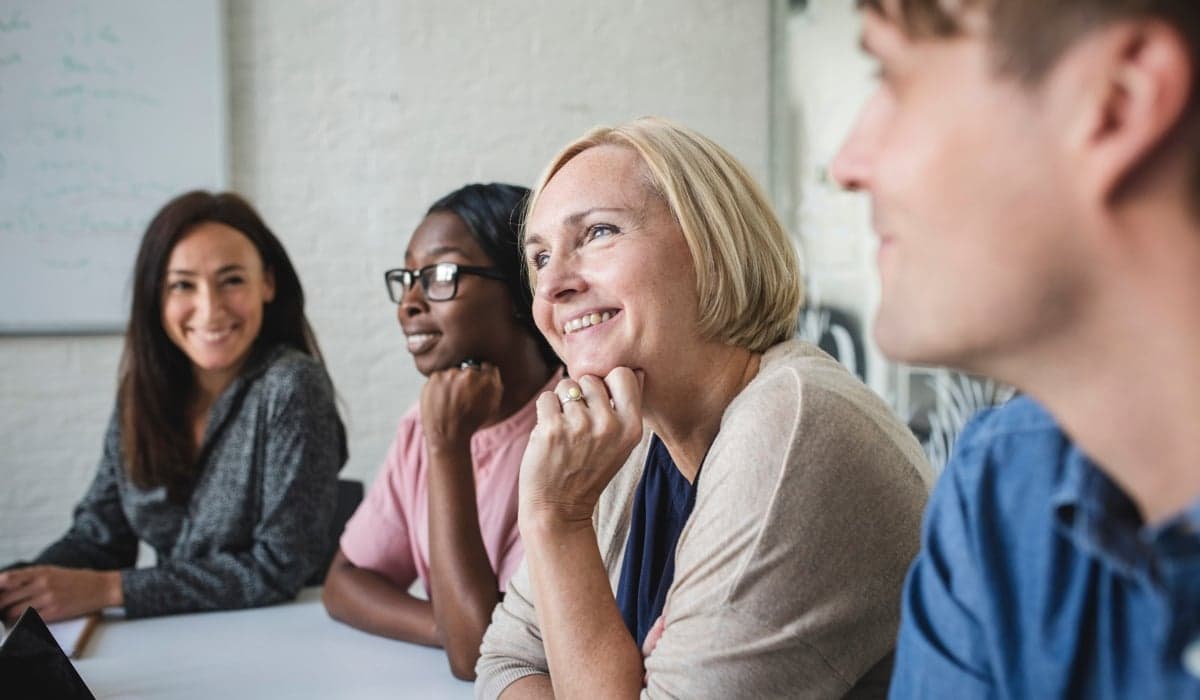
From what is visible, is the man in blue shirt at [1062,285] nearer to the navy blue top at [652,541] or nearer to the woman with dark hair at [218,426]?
the navy blue top at [652,541]

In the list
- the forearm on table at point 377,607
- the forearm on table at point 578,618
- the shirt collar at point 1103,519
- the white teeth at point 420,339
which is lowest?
the forearm on table at point 377,607

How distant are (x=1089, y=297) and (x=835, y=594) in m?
0.51

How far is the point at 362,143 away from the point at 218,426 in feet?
5.95

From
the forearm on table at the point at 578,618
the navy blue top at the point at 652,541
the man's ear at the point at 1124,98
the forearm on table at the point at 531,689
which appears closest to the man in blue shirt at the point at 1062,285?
the man's ear at the point at 1124,98

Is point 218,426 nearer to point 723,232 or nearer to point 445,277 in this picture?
point 445,277

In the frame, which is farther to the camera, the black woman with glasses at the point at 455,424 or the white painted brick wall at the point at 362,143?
the white painted brick wall at the point at 362,143

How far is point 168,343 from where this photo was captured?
96.8 inches

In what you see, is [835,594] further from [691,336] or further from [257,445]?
[257,445]

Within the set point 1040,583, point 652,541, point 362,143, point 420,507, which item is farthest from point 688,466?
point 362,143

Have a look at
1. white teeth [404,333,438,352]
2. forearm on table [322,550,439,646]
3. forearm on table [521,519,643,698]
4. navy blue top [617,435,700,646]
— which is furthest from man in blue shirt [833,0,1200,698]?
white teeth [404,333,438,352]

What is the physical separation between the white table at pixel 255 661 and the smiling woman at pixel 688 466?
21 cm

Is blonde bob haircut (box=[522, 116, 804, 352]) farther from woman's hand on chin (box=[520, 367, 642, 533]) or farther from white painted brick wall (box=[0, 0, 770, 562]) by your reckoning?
white painted brick wall (box=[0, 0, 770, 562])

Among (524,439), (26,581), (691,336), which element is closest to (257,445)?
(26,581)

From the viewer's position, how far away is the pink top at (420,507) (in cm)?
192
